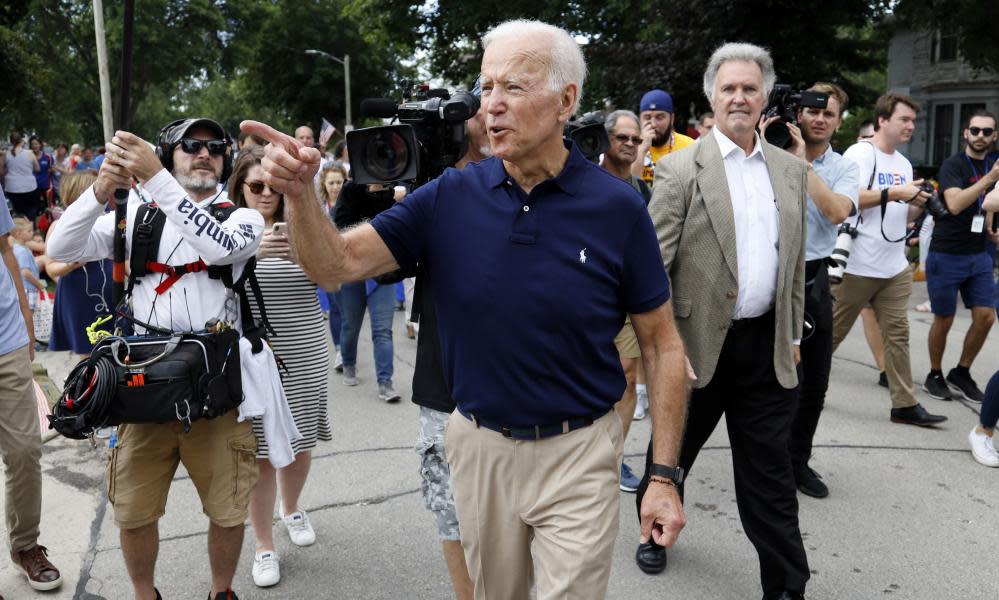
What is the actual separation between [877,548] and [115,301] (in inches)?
140

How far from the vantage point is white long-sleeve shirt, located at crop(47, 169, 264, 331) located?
2949mm

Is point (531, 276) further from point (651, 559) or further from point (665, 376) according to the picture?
point (651, 559)

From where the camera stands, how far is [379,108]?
2855 mm

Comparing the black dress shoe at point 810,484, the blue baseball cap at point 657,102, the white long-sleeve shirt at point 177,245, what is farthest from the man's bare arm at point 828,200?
the white long-sleeve shirt at point 177,245

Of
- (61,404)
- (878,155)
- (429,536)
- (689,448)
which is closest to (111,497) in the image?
(61,404)

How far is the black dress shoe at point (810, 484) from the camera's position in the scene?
479 centimetres

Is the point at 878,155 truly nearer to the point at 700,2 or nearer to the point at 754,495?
the point at 754,495

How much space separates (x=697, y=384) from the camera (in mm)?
3438

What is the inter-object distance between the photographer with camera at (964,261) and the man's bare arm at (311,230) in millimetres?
5362

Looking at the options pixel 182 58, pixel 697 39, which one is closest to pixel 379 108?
pixel 697 39

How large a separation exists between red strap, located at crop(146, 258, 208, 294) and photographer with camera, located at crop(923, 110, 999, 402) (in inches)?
209

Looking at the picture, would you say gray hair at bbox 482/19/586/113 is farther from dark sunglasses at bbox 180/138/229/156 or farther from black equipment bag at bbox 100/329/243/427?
black equipment bag at bbox 100/329/243/427

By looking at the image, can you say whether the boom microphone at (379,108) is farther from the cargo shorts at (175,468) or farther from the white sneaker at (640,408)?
the white sneaker at (640,408)

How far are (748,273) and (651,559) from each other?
1399 mm
